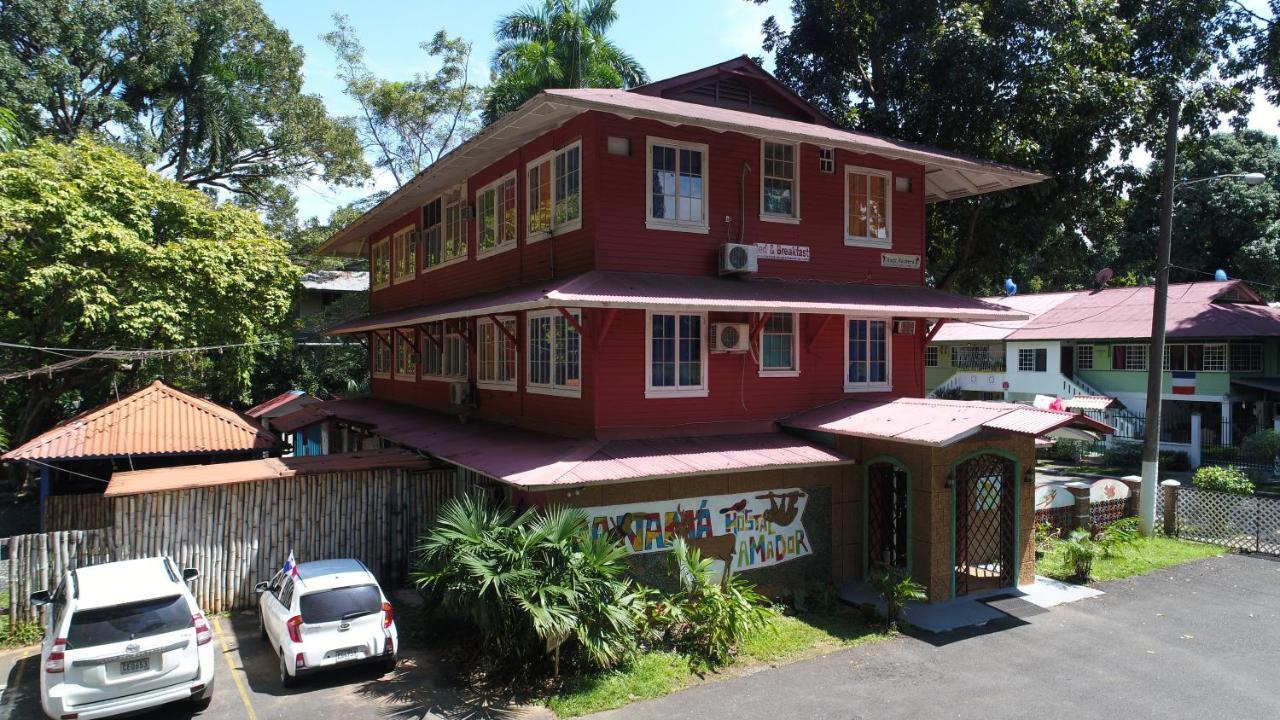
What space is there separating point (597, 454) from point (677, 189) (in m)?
5.22

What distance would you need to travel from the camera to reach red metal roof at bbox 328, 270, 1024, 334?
1195 centimetres

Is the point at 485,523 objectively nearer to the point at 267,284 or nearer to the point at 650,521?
the point at 650,521

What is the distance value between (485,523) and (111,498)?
20.7 ft

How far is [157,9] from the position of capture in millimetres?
33375

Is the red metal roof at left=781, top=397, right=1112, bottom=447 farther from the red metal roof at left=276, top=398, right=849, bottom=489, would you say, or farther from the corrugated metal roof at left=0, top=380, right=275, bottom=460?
the corrugated metal roof at left=0, top=380, right=275, bottom=460

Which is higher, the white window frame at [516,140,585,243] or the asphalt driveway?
the white window frame at [516,140,585,243]

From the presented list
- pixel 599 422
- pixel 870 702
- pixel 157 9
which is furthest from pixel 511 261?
pixel 157 9

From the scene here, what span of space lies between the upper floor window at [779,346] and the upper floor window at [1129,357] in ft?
84.3

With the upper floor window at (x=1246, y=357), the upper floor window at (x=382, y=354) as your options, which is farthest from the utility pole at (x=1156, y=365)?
the upper floor window at (x=382, y=354)

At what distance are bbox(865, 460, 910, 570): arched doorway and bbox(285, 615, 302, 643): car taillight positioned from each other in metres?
9.99

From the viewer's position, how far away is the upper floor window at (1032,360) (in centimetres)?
3653

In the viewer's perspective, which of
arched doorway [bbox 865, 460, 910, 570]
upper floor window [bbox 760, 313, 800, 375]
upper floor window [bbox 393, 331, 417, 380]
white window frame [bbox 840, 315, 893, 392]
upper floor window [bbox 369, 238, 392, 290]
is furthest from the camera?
upper floor window [bbox 369, 238, 392, 290]

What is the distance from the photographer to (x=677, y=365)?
13.8 m

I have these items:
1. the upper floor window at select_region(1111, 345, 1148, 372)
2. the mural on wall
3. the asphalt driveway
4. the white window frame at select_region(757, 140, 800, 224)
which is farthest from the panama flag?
the mural on wall
